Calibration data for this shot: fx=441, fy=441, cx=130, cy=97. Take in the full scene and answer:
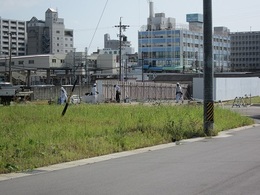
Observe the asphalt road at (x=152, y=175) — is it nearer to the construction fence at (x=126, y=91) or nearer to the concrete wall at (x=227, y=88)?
the construction fence at (x=126, y=91)

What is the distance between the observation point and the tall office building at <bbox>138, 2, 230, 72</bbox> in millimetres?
164000

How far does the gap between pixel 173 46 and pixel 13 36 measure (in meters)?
57.8

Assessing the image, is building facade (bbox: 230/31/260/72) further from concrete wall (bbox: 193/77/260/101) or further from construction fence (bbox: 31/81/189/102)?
construction fence (bbox: 31/81/189/102)

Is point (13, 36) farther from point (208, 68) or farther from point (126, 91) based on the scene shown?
point (208, 68)

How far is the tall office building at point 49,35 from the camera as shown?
158m

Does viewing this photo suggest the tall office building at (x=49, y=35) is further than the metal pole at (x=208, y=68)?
Yes

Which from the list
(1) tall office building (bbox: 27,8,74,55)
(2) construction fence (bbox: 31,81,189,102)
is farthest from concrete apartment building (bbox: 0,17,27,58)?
(2) construction fence (bbox: 31,81,189,102)

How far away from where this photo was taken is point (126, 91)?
190ft

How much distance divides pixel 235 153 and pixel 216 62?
155m

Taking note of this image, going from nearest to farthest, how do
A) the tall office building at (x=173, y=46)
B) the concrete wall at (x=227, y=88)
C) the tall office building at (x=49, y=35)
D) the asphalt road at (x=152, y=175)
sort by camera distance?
the asphalt road at (x=152, y=175) < the concrete wall at (x=227, y=88) < the tall office building at (x=49, y=35) < the tall office building at (x=173, y=46)

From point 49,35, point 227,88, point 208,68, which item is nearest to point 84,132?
point 208,68

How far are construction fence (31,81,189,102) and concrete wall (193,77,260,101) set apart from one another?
5.87 m

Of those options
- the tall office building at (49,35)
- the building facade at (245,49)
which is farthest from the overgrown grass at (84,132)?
the building facade at (245,49)

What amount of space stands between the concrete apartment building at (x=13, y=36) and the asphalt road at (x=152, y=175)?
123 meters
